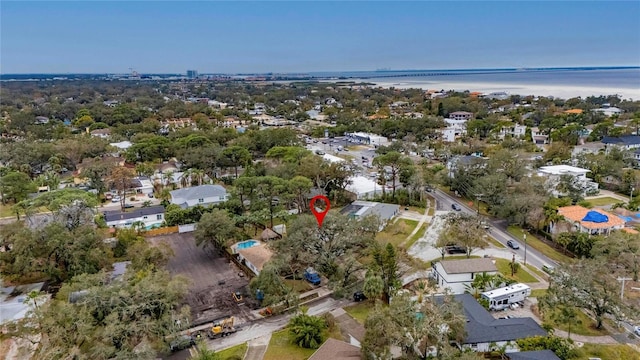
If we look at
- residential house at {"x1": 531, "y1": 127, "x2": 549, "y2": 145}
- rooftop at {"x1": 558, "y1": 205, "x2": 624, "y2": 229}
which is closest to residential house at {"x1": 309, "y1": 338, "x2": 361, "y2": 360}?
rooftop at {"x1": 558, "y1": 205, "x2": 624, "y2": 229}

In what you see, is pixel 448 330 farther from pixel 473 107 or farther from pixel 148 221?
pixel 473 107

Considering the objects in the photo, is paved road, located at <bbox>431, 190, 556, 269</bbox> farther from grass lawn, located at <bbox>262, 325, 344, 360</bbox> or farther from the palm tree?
the palm tree

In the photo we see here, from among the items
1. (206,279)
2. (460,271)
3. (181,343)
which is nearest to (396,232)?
(460,271)

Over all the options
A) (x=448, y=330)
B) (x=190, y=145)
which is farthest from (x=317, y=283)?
(x=190, y=145)

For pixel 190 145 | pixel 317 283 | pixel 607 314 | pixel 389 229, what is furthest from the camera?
pixel 190 145

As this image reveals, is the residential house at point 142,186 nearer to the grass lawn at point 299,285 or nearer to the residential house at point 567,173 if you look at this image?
the grass lawn at point 299,285
